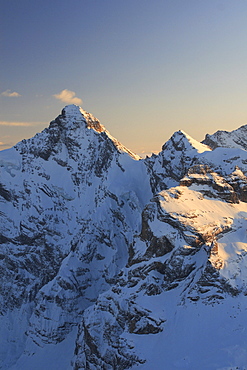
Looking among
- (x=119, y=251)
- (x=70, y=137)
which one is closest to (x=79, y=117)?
(x=70, y=137)

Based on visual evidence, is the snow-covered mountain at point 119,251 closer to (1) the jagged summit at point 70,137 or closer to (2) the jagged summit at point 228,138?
(1) the jagged summit at point 70,137

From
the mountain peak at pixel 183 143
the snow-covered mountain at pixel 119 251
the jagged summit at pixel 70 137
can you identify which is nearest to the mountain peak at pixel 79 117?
the jagged summit at pixel 70 137

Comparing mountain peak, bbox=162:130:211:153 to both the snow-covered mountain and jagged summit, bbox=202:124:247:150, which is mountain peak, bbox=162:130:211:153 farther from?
jagged summit, bbox=202:124:247:150

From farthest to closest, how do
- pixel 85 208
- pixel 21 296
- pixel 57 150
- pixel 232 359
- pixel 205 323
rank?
1. pixel 57 150
2. pixel 85 208
3. pixel 21 296
4. pixel 205 323
5. pixel 232 359

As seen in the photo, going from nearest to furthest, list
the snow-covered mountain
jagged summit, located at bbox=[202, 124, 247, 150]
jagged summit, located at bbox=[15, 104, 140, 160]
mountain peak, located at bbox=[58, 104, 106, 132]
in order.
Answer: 1. the snow-covered mountain
2. jagged summit, located at bbox=[202, 124, 247, 150]
3. jagged summit, located at bbox=[15, 104, 140, 160]
4. mountain peak, located at bbox=[58, 104, 106, 132]

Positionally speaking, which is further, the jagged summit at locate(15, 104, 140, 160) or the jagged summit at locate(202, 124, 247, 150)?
the jagged summit at locate(15, 104, 140, 160)

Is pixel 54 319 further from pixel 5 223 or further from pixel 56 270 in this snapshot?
pixel 5 223

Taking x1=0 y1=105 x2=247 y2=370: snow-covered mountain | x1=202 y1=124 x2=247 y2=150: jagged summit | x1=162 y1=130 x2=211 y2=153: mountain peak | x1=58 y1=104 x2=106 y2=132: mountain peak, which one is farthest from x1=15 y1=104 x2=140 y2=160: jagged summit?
x1=202 y1=124 x2=247 y2=150: jagged summit

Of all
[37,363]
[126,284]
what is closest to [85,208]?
[37,363]

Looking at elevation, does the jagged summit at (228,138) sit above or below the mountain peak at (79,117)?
below
